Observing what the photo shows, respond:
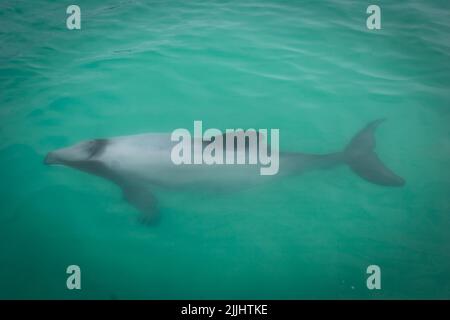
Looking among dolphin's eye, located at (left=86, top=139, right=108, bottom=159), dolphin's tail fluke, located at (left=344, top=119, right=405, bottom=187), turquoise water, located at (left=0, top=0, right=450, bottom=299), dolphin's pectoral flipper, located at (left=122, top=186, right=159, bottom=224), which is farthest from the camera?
dolphin's eye, located at (left=86, top=139, right=108, bottom=159)

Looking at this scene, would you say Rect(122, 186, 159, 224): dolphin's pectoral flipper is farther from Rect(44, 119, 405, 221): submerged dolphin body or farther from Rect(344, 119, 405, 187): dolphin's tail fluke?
Rect(344, 119, 405, 187): dolphin's tail fluke

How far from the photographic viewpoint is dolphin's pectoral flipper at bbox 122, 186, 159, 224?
6.28 metres

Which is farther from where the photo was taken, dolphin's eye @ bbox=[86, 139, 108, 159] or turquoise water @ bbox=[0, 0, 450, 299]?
dolphin's eye @ bbox=[86, 139, 108, 159]

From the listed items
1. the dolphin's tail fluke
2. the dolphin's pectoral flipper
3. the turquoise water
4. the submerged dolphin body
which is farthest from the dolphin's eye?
the dolphin's tail fluke

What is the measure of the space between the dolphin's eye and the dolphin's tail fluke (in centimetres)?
388

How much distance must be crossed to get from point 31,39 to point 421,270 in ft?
30.9

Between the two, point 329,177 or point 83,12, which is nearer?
point 329,177

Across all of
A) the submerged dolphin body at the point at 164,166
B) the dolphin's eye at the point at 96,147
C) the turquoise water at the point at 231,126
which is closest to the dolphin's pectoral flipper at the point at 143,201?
the submerged dolphin body at the point at 164,166

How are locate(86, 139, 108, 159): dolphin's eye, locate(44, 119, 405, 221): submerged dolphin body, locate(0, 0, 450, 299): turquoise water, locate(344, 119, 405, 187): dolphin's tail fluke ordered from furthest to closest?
locate(86, 139, 108, 159): dolphin's eye → locate(344, 119, 405, 187): dolphin's tail fluke → locate(44, 119, 405, 221): submerged dolphin body → locate(0, 0, 450, 299): turquoise water

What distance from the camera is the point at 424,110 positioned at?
832 cm

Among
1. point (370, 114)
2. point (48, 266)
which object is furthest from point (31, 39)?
point (370, 114)

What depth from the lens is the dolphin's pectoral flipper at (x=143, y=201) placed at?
628cm

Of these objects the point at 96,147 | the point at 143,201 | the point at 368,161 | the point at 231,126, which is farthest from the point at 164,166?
the point at 368,161
